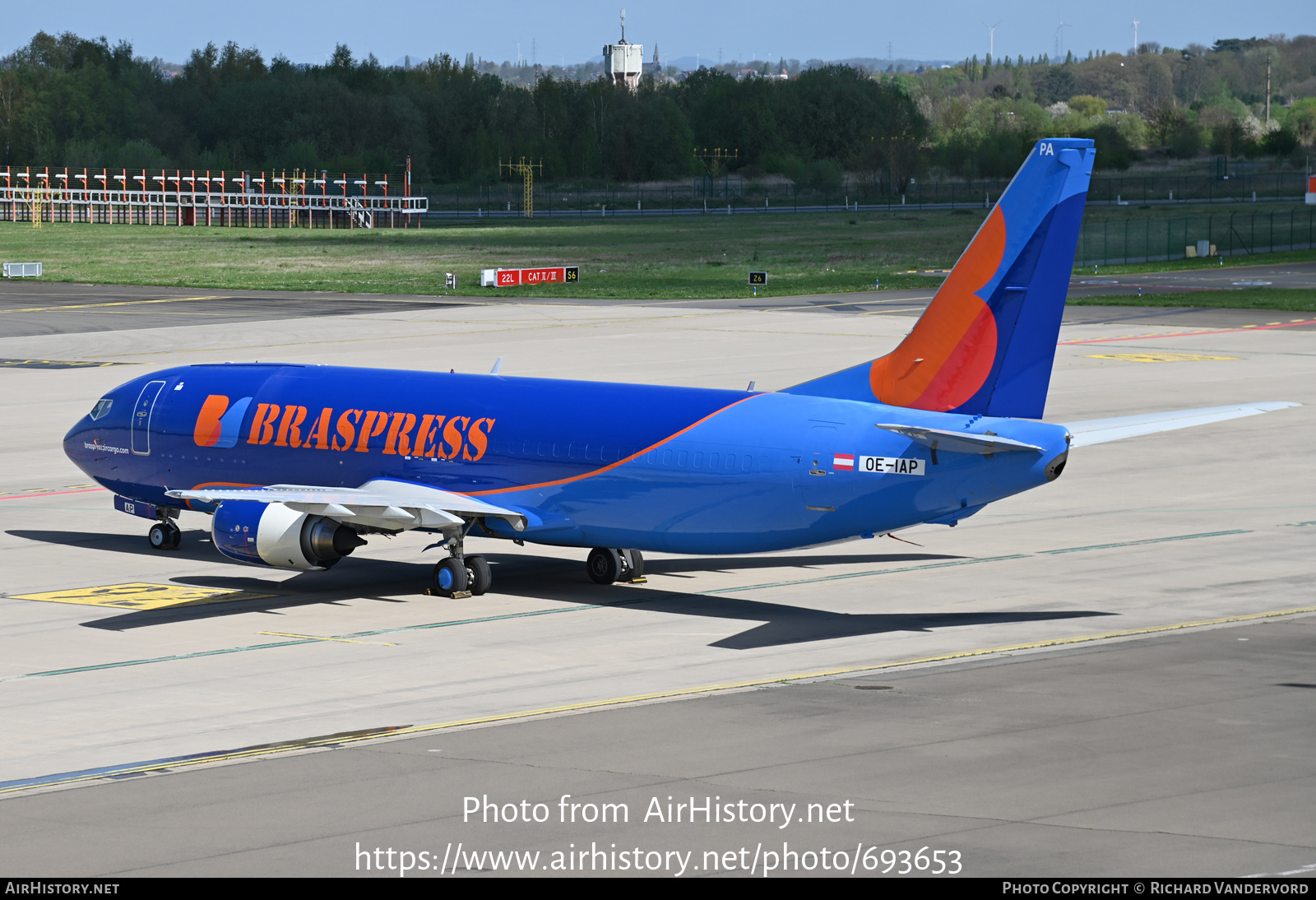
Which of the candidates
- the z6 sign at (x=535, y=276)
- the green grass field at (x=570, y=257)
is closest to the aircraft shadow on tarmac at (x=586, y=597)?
the green grass field at (x=570, y=257)

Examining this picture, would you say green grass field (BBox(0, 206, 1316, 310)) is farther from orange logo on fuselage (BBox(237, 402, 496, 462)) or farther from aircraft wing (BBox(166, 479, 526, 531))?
aircraft wing (BBox(166, 479, 526, 531))

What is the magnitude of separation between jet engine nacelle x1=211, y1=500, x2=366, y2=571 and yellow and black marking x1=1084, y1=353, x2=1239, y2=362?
48.1 metres

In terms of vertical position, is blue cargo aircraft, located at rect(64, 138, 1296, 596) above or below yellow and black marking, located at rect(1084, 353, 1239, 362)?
above

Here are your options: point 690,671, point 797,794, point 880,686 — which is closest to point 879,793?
point 797,794

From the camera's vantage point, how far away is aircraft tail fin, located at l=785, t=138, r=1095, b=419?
3053 centimetres

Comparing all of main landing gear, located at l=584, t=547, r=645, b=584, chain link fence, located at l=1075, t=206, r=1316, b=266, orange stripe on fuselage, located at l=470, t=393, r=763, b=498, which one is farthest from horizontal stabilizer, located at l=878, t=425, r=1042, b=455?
chain link fence, located at l=1075, t=206, r=1316, b=266

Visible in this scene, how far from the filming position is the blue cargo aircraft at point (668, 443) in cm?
3023

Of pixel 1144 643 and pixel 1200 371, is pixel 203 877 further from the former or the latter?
pixel 1200 371

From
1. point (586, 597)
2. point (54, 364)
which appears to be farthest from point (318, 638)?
point (54, 364)

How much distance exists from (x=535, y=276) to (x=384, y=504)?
88.0m

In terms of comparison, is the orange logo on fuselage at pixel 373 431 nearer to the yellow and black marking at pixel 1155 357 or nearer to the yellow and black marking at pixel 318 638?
the yellow and black marking at pixel 318 638

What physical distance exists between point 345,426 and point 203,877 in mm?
19104

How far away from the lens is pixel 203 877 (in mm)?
17438

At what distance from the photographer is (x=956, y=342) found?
101ft
